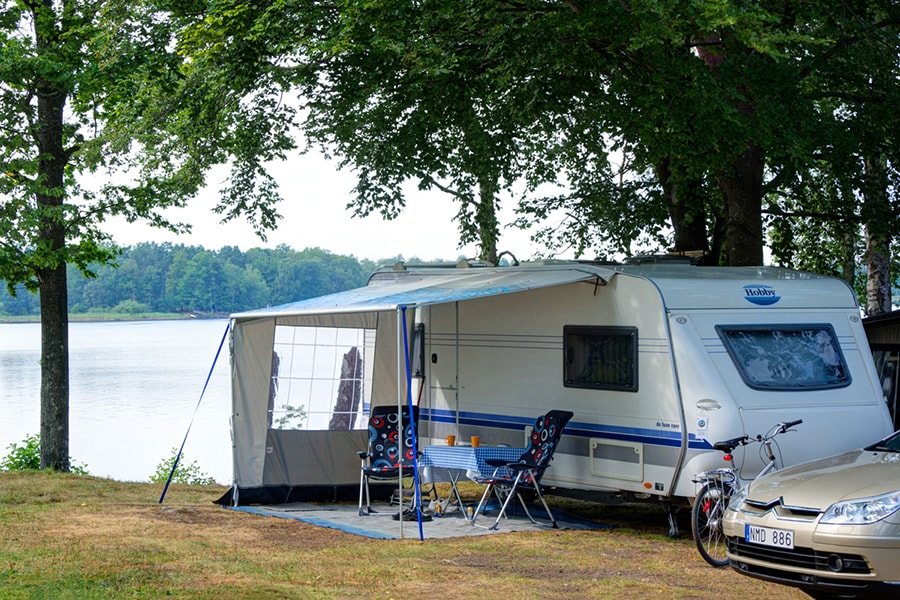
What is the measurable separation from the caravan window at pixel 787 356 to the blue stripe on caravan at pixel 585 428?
730 mm

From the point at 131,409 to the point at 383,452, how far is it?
64.7ft

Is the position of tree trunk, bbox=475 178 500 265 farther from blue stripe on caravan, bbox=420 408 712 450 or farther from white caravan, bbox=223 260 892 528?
blue stripe on caravan, bbox=420 408 712 450

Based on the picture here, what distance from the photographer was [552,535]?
9.16 meters

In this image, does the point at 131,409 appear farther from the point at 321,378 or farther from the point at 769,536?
the point at 769,536

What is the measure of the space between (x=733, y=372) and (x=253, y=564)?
12.9ft

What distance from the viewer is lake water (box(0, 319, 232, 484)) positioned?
22.4 metres

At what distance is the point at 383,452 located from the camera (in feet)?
35.2

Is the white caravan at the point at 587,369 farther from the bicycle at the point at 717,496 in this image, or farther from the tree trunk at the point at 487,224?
the tree trunk at the point at 487,224

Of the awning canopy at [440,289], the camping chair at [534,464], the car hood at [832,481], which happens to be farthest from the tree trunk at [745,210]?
the car hood at [832,481]

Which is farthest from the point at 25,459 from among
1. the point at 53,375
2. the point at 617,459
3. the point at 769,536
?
the point at 769,536

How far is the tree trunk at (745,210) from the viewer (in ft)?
43.1

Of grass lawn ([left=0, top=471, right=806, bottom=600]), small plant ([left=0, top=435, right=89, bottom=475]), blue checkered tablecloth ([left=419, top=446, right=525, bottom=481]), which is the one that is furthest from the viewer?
small plant ([left=0, top=435, right=89, bottom=475])

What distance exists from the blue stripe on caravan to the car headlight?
256cm

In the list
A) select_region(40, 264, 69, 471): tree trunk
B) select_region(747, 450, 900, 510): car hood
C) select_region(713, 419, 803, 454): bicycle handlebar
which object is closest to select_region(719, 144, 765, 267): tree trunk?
select_region(713, 419, 803, 454): bicycle handlebar
